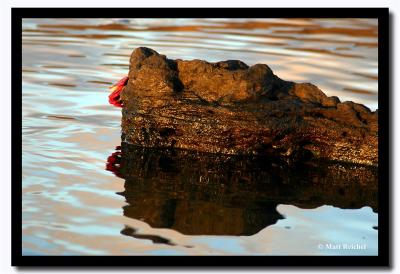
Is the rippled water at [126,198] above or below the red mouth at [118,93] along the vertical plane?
below

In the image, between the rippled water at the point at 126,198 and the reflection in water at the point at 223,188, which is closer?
the rippled water at the point at 126,198

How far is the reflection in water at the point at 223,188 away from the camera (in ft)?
20.8

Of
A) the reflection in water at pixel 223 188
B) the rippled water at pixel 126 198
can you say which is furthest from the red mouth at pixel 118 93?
the reflection in water at pixel 223 188

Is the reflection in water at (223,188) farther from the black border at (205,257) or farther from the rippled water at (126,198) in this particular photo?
the black border at (205,257)

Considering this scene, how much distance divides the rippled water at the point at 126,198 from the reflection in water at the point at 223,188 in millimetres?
14

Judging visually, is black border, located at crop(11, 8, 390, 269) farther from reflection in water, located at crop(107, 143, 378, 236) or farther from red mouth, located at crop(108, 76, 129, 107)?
red mouth, located at crop(108, 76, 129, 107)

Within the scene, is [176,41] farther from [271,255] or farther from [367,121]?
[271,255]

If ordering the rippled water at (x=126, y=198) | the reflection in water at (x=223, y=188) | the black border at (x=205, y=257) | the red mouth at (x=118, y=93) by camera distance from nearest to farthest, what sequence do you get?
the black border at (x=205, y=257) < the rippled water at (x=126, y=198) < the reflection in water at (x=223, y=188) < the red mouth at (x=118, y=93)

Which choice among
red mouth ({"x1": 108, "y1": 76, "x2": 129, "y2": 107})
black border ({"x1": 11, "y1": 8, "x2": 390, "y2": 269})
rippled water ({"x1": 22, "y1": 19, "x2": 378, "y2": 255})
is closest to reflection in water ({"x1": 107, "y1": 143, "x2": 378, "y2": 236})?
rippled water ({"x1": 22, "y1": 19, "x2": 378, "y2": 255})

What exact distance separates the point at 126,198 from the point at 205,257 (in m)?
1.52

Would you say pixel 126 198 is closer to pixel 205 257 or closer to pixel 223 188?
pixel 223 188

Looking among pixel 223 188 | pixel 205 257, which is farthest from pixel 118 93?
pixel 205 257

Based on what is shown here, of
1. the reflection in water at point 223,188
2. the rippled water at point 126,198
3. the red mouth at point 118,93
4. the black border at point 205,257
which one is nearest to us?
the black border at point 205,257
